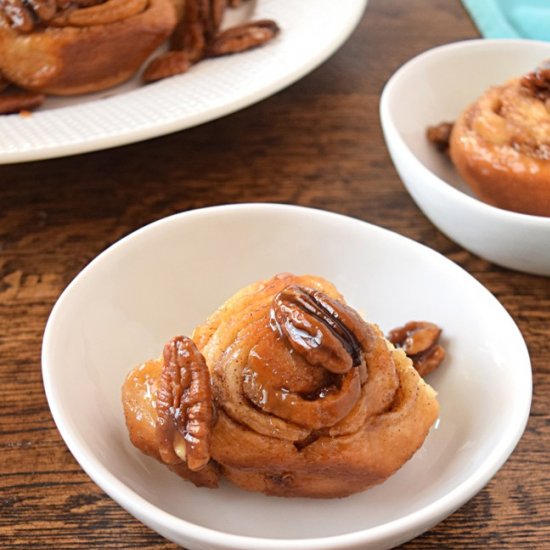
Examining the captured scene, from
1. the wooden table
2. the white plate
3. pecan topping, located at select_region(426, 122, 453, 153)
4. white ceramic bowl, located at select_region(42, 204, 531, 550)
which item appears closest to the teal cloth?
the wooden table

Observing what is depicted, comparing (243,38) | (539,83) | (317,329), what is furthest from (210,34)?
(317,329)

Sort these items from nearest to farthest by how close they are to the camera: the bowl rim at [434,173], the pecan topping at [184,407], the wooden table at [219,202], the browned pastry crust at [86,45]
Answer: the pecan topping at [184,407] < the wooden table at [219,202] < the bowl rim at [434,173] < the browned pastry crust at [86,45]

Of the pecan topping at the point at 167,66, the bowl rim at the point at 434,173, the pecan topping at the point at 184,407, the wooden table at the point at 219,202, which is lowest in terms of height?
the wooden table at the point at 219,202

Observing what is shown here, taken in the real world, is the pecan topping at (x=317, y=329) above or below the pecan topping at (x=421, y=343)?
above

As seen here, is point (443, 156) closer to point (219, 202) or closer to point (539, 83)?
point (539, 83)

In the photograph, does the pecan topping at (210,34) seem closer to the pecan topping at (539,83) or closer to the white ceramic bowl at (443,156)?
the white ceramic bowl at (443,156)

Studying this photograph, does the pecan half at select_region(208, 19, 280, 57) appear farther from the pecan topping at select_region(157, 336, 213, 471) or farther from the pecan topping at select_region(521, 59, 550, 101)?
the pecan topping at select_region(157, 336, 213, 471)

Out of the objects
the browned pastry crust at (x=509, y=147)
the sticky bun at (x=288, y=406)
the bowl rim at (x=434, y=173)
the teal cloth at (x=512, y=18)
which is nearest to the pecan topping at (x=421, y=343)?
the sticky bun at (x=288, y=406)
